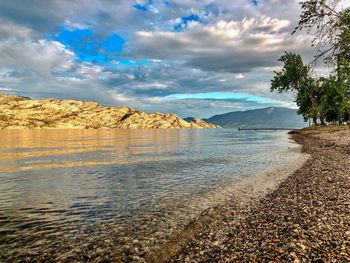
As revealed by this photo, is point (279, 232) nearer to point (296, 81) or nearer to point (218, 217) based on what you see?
point (218, 217)

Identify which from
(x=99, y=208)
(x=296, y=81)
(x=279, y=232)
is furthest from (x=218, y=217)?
(x=296, y=81)

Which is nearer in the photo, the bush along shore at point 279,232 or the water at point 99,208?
the bush along shore at point 279,232

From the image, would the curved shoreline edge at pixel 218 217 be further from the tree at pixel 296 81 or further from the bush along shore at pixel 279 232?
the tree at pixel 296 81

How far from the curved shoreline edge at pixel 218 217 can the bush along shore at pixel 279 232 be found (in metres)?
0.05

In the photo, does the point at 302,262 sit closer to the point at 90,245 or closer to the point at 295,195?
the point at 90,245

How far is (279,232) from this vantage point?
1151cm

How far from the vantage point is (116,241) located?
12734mm

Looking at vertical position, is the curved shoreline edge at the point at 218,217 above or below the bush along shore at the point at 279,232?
below

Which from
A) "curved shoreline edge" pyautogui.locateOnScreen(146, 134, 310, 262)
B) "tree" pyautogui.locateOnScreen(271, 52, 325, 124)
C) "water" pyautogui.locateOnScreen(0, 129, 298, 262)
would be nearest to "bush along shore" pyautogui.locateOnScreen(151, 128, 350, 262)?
"curved shoreline edge" pyautogui.locateOnScreen(146, 134, 310, 262)

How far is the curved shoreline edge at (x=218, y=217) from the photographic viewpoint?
11352mm

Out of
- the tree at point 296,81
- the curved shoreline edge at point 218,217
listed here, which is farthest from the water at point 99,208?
the tree at point 296,81

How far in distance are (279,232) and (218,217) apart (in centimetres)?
455

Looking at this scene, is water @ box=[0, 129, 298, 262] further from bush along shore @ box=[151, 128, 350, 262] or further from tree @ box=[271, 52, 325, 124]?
tree @ box=[271, 52, 325, 124]

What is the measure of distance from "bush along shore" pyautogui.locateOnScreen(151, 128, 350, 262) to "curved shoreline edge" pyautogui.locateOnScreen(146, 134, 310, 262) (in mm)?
46
